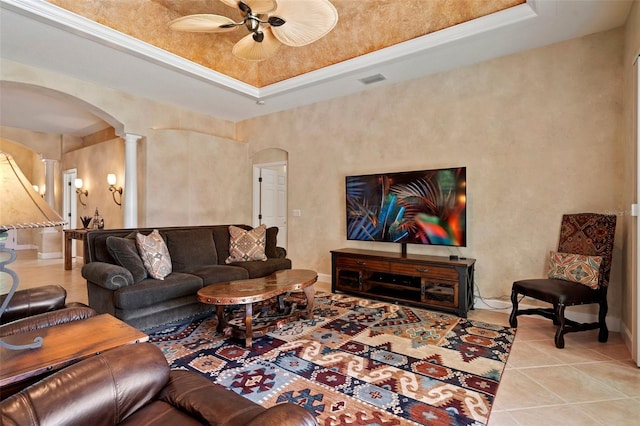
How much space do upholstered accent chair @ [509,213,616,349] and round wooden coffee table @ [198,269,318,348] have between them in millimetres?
2162

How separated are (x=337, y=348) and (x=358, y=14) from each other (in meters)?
3.68

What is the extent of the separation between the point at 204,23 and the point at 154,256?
7.69ft

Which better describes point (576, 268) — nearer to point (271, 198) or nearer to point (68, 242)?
point (271, 198)

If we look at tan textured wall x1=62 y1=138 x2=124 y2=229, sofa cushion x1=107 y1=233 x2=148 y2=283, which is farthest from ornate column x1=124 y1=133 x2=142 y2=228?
sofa cushion x1=107 y1=233 x2=148 y2=283

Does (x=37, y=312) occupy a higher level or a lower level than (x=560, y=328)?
higher

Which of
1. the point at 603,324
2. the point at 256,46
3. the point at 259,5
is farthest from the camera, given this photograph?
the point at 256,46

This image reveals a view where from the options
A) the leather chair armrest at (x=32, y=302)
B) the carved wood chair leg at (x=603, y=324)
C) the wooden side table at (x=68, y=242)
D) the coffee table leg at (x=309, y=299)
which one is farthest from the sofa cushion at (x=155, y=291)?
the wooden side table at (x=68, y=242)

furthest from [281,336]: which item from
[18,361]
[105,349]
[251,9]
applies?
[251,9]

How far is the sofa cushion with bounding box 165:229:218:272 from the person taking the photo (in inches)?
156

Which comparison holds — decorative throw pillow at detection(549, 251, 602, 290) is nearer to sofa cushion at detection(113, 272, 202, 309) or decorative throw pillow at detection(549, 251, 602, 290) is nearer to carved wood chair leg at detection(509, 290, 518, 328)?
carved wood chair leg at detection(509, 290, 518, 328)

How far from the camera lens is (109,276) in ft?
9.91

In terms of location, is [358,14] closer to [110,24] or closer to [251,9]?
[251,9]

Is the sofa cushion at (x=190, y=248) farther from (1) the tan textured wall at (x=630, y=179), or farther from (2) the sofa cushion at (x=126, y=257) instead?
(1) the tan textured wall at (x=630, y=179)

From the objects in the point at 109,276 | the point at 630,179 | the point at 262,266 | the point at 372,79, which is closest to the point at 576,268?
the point at 630,179
